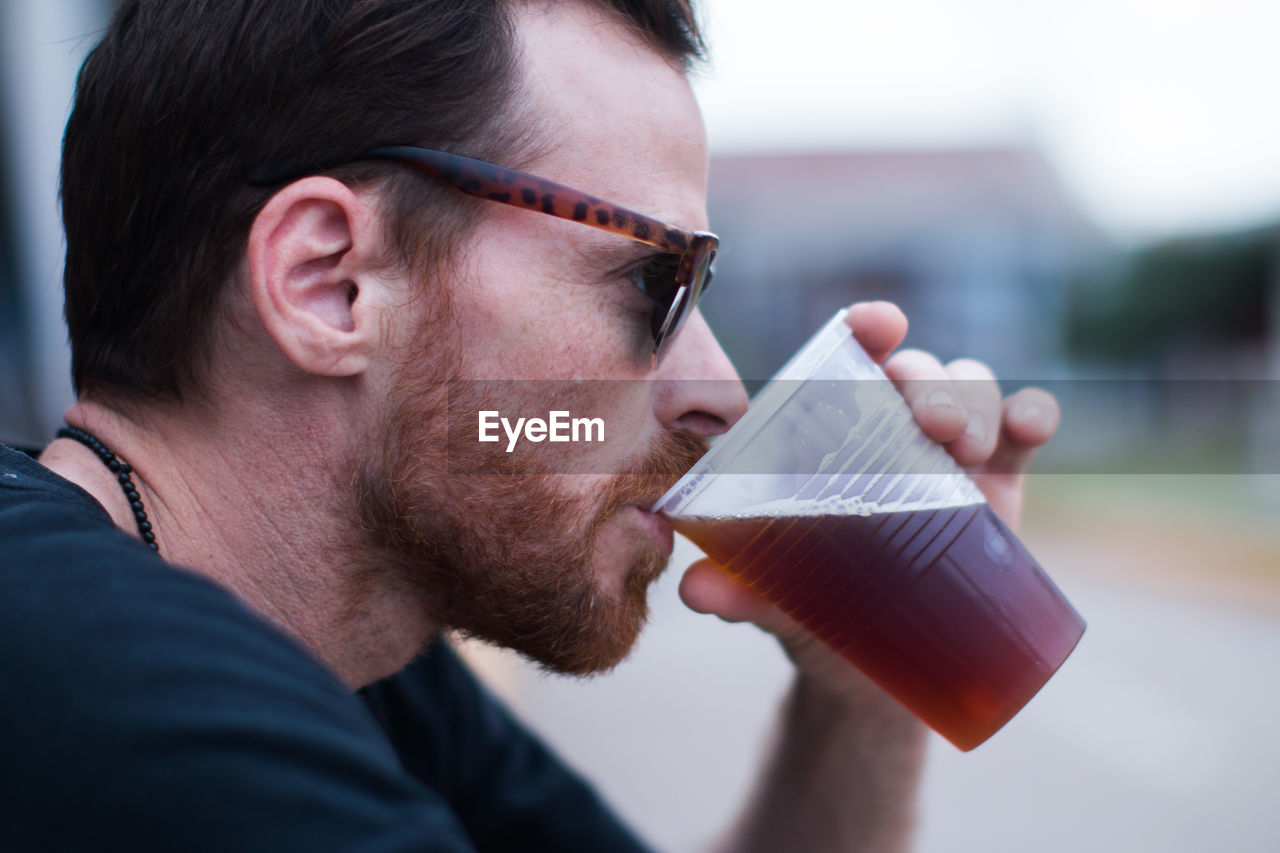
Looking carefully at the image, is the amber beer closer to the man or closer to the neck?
the man

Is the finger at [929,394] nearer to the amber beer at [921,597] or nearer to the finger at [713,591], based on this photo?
the amber beer at [921,597]

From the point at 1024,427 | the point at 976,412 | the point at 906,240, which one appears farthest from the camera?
the point at 906,240

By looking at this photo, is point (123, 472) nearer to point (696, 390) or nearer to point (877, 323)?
point (696, 390)

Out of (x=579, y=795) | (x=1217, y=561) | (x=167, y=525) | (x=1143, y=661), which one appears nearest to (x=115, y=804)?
(x=167, y=525)

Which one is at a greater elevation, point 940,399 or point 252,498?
point 940,399

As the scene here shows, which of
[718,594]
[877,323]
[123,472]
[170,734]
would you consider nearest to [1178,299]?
[877,323]
